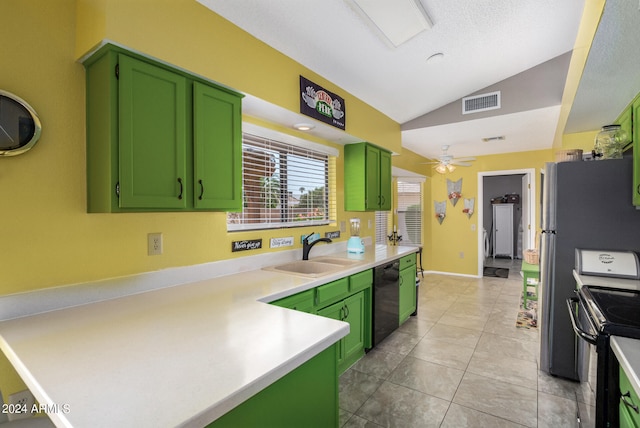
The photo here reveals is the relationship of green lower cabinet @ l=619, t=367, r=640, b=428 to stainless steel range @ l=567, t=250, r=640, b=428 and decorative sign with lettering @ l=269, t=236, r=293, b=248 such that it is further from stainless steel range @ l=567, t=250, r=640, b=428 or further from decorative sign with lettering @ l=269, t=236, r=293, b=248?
decorative sign with lettering @ l=269, t=236, r=293, b=248

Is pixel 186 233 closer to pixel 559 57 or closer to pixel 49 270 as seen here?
pixel 49 270

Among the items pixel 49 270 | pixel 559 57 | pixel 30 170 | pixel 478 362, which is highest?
pixel 559 57

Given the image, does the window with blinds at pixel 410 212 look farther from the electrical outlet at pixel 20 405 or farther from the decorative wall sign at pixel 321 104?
the electrical outlet at pixel 20 405

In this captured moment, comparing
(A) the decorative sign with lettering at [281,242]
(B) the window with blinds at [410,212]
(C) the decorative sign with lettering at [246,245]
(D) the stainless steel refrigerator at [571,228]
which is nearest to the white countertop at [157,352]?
(C) the decorative sign with lettering at [246,245]

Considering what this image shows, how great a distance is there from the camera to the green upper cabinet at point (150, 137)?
58.4 inches

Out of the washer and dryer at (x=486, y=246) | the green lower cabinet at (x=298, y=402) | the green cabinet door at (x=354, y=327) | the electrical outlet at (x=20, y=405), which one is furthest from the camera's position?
the washer and dryer at (x=486, y=246)

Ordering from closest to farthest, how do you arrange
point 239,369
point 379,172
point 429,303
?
point 239,369 < point 379,172 < point 429,303

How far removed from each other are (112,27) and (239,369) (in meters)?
1.60

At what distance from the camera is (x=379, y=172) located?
385 centimetres

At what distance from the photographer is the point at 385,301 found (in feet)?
10.1

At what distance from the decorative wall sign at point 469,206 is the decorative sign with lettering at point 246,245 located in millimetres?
4982

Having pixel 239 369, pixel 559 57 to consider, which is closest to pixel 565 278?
pixel 559 57

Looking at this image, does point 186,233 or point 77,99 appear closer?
point 77,99

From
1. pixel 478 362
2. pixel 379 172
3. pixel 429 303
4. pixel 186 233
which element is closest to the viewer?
pixel 186 233
